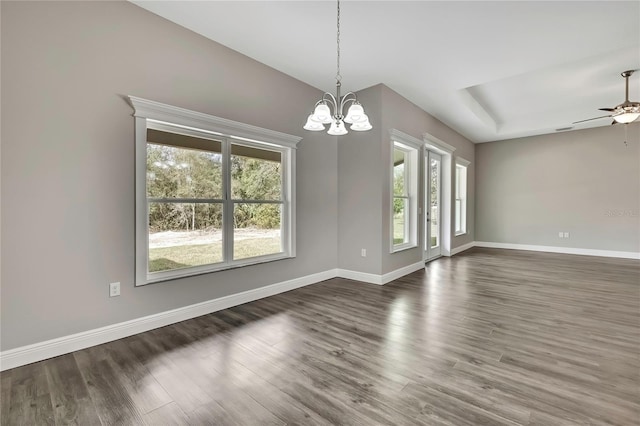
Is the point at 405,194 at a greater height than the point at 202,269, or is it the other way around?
the point at 405,194

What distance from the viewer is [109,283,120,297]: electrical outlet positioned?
8.20 ft

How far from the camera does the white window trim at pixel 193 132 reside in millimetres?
2639

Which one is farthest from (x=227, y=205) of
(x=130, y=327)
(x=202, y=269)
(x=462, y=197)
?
(x=462, y=197)

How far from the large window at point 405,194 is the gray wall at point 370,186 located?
0.28 meters

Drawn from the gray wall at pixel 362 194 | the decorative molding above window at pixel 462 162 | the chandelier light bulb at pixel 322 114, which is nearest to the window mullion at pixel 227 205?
the chandelier light bulb at pixel 322 114

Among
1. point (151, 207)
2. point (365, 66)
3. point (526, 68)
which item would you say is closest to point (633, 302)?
point (526, 68)

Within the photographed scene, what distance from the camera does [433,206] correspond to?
6.46 metres

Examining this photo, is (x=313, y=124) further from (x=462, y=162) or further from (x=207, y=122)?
(x=462, y=162)

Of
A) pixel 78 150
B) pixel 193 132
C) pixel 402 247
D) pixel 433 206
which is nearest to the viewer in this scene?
pixel 78 150

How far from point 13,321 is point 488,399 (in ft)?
11.0

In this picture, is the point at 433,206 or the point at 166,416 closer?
the point at 166,416

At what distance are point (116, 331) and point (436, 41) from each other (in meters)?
4.42

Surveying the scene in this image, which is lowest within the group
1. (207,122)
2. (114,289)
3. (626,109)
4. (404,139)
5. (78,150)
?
(114,289)

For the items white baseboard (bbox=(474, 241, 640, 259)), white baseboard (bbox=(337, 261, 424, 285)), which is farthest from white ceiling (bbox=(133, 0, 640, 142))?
white baseboard (bbox=(474, 241, 640, 259))
